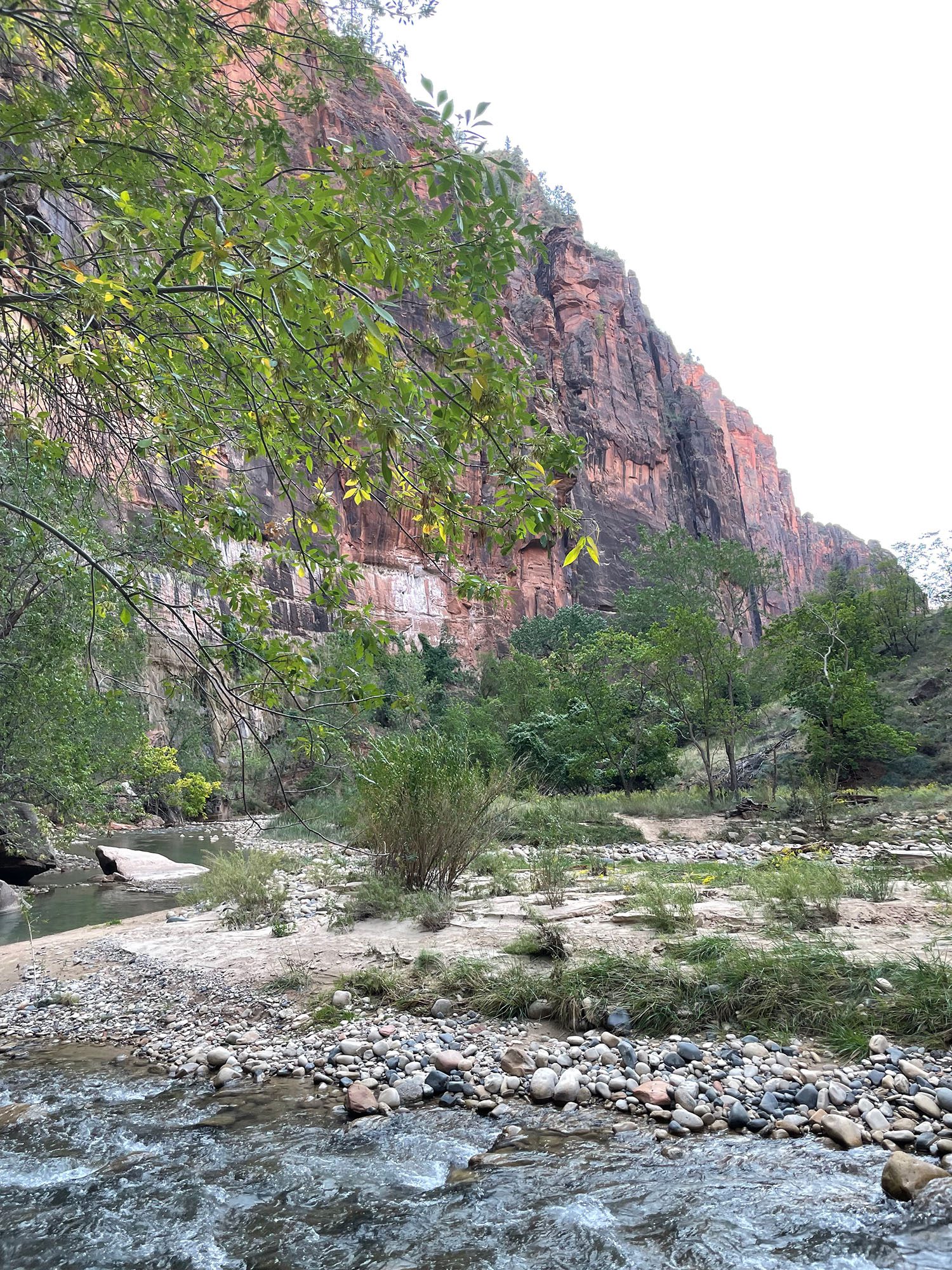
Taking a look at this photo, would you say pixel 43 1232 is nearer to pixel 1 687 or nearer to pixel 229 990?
pixel 229 990

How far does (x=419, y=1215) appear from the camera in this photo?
2.72 m

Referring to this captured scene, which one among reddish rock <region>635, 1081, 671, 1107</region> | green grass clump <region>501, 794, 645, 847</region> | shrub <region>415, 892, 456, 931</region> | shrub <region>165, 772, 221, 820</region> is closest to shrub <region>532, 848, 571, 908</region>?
shrub <region>415, 892, 456, 931</region>

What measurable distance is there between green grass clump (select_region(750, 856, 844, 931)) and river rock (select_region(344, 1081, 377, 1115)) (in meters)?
3.61

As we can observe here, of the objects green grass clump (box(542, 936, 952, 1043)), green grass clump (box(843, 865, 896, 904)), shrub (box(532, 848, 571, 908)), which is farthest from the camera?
shrub (box(532, 848, 571, 908))

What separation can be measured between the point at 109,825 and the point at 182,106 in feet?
82.7

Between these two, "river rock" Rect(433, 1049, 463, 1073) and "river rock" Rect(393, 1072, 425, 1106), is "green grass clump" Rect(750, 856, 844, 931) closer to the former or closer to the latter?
"river rock" Rect(433, 1049, 463, 1073)

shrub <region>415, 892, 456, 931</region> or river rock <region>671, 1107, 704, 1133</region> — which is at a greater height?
shrub <region>415, 892, 456, 931</region>

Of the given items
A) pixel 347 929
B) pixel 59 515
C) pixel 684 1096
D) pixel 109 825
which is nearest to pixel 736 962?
pixel 684 1096

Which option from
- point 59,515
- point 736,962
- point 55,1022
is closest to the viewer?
point 736,962

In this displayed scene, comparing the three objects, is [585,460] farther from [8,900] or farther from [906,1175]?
[906,1175]

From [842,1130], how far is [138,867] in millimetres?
14292

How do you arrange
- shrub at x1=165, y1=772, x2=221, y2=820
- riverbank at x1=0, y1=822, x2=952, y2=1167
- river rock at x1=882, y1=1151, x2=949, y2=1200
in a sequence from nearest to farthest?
river rock at x1=882, y1=1151, x2=949, y2=1200 → riverbank at x1=0, y1=822, x2=952, y2=1167 → shrub at x1=165, y1=772, x2=221, y2=820

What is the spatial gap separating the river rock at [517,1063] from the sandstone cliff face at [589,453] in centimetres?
3658

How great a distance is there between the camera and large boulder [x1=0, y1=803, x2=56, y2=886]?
442 inches
